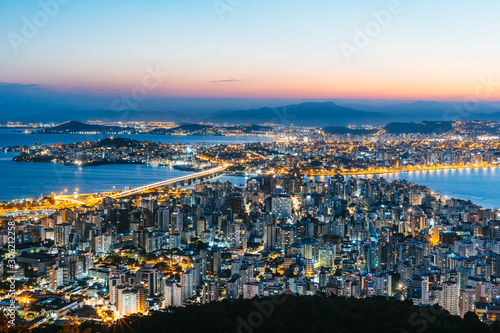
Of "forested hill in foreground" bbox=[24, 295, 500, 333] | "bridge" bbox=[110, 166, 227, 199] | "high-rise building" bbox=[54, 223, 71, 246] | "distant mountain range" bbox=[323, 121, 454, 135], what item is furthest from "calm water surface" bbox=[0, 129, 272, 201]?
"distant mountain range" bbox=[323, 121, 454, 135]

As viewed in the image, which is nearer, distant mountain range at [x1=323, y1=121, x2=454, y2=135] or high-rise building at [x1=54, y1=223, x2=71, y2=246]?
high-rise building at [x1=54, y1=223, x2=71, y2=246]

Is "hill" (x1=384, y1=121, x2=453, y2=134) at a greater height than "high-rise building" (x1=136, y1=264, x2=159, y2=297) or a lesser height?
greater

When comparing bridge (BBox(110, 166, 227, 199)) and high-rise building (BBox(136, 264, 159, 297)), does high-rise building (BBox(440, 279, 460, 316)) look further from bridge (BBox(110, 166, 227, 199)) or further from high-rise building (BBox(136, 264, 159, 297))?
bridge (BBox(110, 166, 227, 199))

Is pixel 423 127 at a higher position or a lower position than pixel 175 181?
higher

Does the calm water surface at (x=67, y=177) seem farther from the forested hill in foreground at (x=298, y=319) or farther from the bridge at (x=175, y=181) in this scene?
the forested hill in foreground at (x=298, y=319)

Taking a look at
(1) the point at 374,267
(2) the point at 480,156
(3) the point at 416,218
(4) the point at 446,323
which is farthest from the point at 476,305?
(2) the point at 480,156

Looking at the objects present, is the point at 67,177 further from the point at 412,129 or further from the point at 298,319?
the point at 412,129

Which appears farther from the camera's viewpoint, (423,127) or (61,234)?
(423,127)

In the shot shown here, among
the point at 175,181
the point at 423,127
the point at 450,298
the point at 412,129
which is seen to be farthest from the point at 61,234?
the point at 423,127

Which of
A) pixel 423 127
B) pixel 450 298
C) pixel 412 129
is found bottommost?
pixel 450 298
